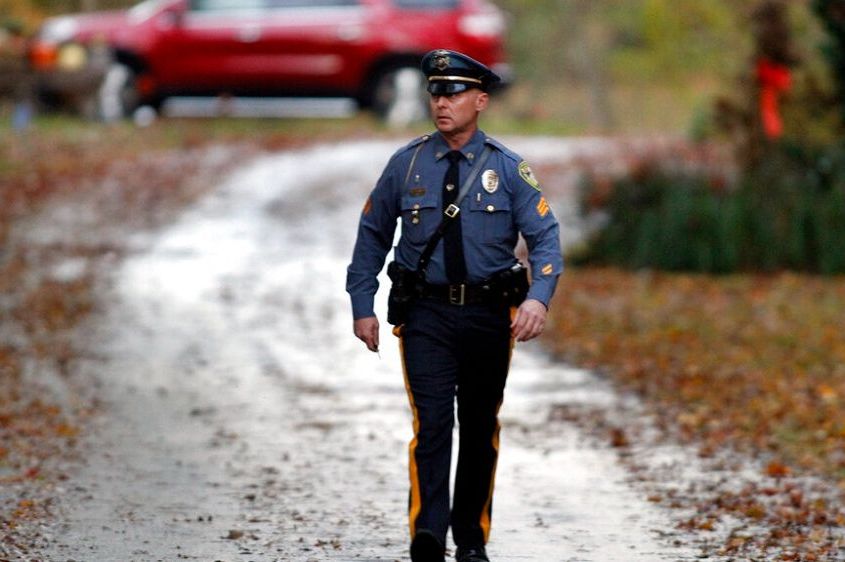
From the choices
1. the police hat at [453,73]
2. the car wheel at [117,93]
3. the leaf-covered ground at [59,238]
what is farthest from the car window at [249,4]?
the police hat at [453,73]

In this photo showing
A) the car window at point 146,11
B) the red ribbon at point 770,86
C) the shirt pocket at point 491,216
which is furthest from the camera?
the car window at point 146,11

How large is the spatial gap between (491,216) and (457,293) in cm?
31

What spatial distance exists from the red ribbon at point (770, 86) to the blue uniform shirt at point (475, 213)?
12430mm

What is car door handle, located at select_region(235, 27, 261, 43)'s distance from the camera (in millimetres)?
26828

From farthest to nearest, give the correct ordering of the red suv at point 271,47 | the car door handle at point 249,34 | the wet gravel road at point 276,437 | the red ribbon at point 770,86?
the car door handle at point 249,34, the red suv at point 271,47, the red ribbon at point 770,86, the wet gravel road at point 276,437

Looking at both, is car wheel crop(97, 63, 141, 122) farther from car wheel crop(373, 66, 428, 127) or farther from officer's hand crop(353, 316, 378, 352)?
officer's hand crop(353, 316, 378, 352)

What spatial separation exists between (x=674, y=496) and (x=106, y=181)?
14433 mm

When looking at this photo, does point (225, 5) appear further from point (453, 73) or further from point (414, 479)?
point (414, 479)

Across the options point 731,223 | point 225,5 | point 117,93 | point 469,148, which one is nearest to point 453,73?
point 469,148

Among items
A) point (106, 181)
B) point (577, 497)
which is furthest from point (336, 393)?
point (106, 181)

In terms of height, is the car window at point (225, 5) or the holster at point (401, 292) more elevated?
the car window at point (225, 5)

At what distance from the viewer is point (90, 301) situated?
631 inches

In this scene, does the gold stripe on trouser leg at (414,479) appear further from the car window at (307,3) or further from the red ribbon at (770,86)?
the car window at (307,3)

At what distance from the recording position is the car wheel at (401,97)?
26.8 m
